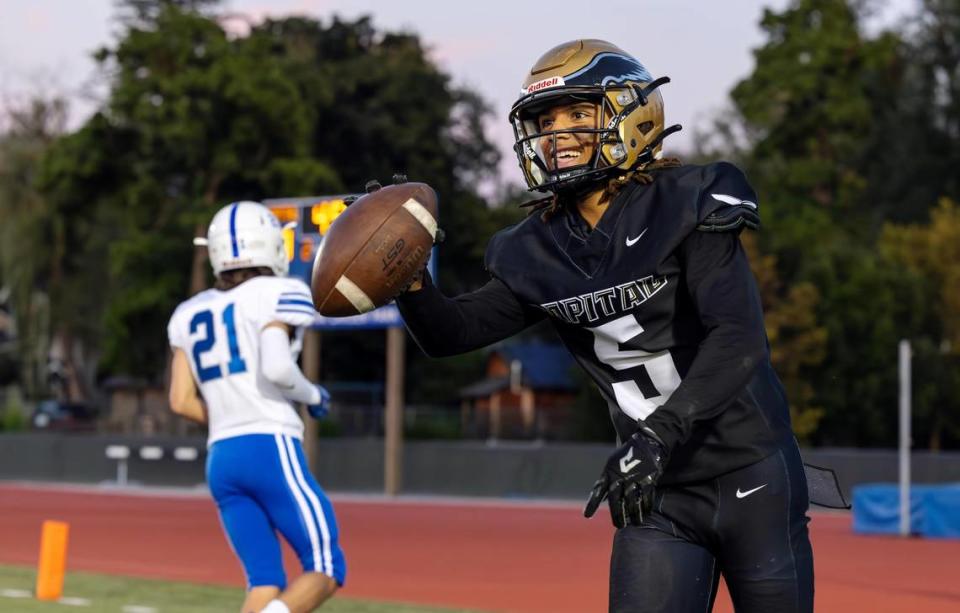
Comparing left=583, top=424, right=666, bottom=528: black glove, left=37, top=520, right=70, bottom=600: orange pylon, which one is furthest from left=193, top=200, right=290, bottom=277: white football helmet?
left=37, top=520, right=70, bottom=600: orange pylon

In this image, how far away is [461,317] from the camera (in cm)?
418

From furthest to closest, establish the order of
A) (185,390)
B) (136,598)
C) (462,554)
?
1. (462,554)
2. (136,598)
3. (185,390)

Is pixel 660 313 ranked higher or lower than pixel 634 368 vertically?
higher

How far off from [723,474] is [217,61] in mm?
39040

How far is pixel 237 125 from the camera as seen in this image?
4175cm

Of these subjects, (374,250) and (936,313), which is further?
(936,313)

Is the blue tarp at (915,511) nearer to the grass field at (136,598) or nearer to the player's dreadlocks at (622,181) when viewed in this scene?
the grass field at (136,598)

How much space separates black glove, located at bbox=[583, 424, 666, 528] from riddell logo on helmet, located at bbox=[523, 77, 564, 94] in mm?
913

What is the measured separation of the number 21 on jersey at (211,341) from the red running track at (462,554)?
563cm

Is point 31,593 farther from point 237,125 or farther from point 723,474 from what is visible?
point 237,125

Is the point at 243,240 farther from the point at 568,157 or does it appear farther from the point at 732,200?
the point at 732,200

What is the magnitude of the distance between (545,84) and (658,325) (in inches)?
26.3

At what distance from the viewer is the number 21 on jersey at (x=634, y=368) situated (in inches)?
157

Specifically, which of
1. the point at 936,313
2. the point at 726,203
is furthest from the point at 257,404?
the point at 936,313
